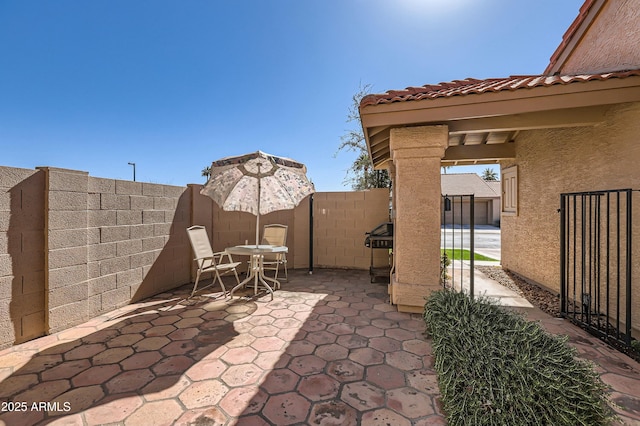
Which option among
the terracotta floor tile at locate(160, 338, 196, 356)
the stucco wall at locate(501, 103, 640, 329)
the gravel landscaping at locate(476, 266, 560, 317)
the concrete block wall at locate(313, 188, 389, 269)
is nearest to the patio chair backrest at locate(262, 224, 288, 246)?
the concrete block wall at locate(313, 188, 389, 269)

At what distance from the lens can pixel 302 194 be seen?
14.9 ft

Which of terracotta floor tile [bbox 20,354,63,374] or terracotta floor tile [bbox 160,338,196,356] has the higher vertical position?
terracotta floor tile [bbox 20,354,63,374]

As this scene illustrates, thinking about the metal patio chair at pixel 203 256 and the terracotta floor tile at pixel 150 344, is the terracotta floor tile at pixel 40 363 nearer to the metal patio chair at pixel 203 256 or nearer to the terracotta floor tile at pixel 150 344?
the terracotta floor tile at pixel 150 344

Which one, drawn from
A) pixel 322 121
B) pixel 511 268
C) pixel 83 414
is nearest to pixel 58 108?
pixel 322 121

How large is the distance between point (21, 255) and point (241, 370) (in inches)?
115

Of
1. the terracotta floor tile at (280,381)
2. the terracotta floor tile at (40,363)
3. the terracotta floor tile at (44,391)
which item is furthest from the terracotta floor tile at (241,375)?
the terracotta floor tile at (40,363)

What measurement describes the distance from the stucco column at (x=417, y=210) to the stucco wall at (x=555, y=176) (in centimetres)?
216

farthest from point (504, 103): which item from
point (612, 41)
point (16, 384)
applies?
point (16, 384)

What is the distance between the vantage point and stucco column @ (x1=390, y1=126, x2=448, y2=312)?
3609 mm

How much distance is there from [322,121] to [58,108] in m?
20.4

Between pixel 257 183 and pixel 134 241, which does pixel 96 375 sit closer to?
pixel 134 241

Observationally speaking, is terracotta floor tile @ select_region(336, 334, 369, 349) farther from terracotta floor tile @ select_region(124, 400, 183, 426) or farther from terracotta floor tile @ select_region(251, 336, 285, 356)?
terracotta floor tile @ select_region(124, 400, 183, 426)

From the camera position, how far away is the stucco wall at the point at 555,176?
312 centimetres

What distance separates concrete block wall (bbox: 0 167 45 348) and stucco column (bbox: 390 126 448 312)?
15.3 feet
